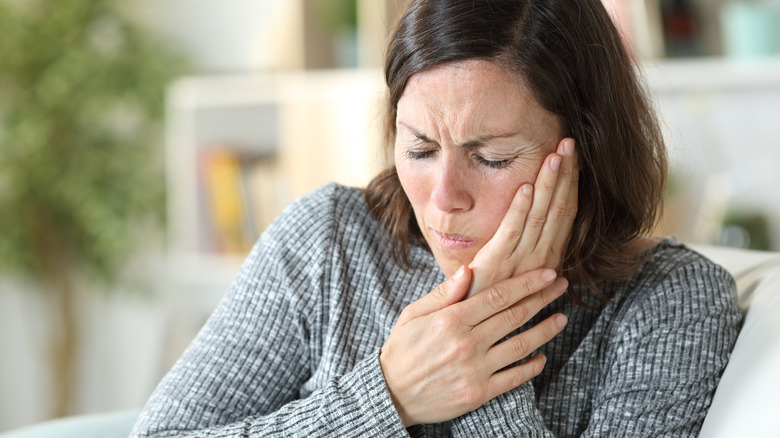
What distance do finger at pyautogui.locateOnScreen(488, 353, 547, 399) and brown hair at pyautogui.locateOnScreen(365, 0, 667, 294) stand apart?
0.49ft

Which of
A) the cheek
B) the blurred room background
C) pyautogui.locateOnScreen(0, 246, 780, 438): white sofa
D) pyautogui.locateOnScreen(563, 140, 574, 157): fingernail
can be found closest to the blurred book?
the blurred room background

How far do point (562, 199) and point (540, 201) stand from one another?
1.4 inches

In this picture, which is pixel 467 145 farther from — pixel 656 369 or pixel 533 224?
pixel 656 369

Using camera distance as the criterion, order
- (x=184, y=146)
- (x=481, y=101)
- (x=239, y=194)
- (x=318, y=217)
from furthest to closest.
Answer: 1. (x=184, y=146)
2. (x=239, y=194)
3. (x=318, y=217)
4. (x=481, y=101)

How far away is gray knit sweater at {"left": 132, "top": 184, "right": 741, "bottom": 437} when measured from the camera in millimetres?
1059

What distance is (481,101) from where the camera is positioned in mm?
1000

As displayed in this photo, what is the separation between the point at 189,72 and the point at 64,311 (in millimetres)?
1079

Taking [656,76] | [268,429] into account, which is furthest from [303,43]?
[268,429]

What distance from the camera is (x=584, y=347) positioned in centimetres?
114

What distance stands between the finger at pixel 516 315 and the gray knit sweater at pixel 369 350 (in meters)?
0.08

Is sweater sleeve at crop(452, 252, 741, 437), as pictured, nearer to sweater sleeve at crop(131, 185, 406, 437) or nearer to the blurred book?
sweater sleeve at crop(131, 185, 406, 437)

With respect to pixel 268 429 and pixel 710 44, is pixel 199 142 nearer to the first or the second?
pixel 710 44

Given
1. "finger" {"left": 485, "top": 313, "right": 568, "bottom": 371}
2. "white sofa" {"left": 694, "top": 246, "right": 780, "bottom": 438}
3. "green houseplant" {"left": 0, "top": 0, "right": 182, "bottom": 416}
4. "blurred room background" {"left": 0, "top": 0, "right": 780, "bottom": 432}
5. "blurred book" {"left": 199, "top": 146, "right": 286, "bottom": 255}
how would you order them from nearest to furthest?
"white sofa" {"left": 694, "top": 246, "right": 780, "bottom": 438} < "finger" {"left": 485, "top": 313, "right": 568, "bottom": 371} < "blurred room background" {"left": 0, "top": 0, "right": 780, "bottom": 432} < "blurred book" {"left": 199, "top": 146, "right": 286, "bottom": 255} < "green houseplant" {"left": 0, "top": 0, "right": 182, "bottom": 416}

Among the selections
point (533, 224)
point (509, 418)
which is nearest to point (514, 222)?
point (533, 224)
